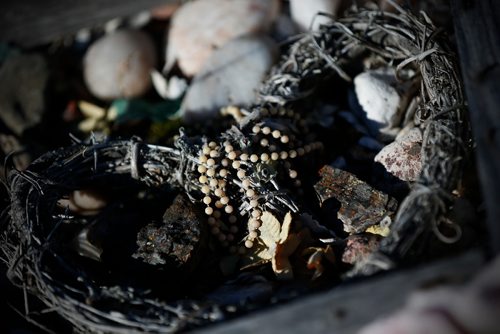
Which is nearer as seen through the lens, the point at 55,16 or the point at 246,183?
the point at 246,183

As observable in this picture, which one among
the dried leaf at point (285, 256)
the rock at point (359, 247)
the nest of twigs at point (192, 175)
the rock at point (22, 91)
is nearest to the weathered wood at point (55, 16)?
the rock at point (22, 91)

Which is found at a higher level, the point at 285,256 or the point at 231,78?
the point at 231,78

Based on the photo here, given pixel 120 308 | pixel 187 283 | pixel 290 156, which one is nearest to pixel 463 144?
pixel 290 156

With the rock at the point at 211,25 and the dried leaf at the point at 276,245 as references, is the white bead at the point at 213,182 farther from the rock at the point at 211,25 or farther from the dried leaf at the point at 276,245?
the rock at the point at 211,25

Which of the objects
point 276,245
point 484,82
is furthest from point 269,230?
point 484,82

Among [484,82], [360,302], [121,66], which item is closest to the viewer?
[360,302]

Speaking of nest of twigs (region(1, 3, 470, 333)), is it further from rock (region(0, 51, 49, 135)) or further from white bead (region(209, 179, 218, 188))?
rock (region(0, 51, 49, 135))

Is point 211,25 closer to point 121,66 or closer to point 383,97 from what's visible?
point 121,66

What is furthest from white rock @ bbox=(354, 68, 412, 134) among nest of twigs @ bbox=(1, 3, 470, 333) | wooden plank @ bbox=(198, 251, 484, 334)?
wooden plank @ bbox=(198, 251, 484, 334)
